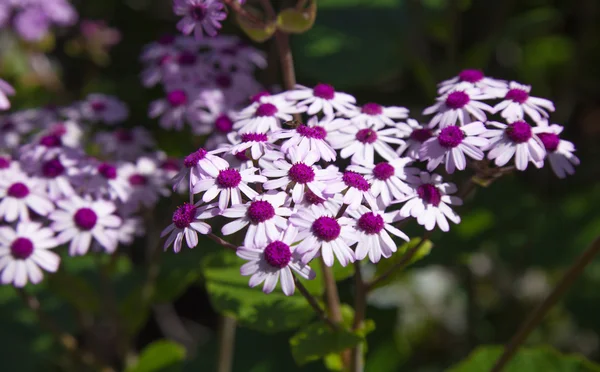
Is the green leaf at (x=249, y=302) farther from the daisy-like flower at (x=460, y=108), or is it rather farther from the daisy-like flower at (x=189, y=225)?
the daisy-like flower at (x=460, y=108)

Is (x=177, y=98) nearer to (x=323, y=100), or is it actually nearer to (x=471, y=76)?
(x=323, y=100)

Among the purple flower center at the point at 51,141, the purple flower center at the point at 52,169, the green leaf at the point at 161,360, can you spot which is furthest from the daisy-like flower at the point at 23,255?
the green leaf at the point at 161,360

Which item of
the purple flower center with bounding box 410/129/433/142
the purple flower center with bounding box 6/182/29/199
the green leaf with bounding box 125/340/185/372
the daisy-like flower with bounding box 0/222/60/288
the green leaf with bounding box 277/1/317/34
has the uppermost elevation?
the green leaf with bounding box 277/1/317/34

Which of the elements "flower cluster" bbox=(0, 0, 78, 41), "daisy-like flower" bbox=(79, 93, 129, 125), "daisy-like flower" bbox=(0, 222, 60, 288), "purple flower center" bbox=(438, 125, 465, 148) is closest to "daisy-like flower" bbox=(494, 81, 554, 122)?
"purple flower center" bbox=(438, 125, 465, 148)

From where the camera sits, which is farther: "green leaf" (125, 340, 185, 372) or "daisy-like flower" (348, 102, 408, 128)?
"green leaf" (125, 340, 185, 372)

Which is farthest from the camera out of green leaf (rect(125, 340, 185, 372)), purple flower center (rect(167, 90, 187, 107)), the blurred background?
the blurred background

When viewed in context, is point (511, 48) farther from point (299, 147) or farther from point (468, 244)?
point (299, 147)

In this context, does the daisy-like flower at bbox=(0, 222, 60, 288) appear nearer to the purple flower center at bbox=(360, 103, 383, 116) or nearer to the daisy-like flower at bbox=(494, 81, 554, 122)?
the purple flower center at bbox=(360, 103, 383, 116)

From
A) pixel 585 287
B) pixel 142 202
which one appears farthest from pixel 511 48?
pixel 142 202
